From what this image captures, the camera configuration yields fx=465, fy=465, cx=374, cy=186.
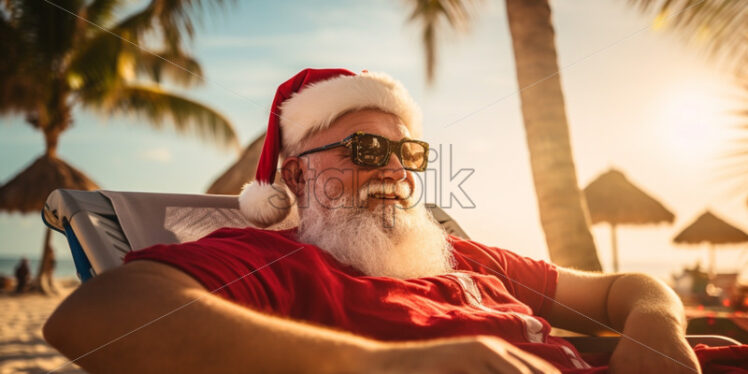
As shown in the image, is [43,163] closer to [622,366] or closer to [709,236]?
[622,366]

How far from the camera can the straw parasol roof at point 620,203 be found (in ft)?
39.9

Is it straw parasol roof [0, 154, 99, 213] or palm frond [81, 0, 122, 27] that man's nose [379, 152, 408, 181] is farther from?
palm frond [81, 0, 122, 27]

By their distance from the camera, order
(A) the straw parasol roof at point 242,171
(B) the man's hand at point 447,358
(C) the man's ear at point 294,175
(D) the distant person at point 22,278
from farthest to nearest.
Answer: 1. (D) the distant person at point 22,278
2. (A) the straw parasol roof at point 242,171
3. (C) the man's ear at point 294,175
4. (B) the man's hand at point 447,358

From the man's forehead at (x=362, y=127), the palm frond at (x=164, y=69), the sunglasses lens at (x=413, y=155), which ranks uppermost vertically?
the palm frond at (x=164, y=69)

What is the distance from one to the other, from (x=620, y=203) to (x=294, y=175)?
486 inches

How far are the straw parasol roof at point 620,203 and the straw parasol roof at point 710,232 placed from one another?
3.65 m

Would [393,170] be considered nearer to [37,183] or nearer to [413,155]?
[413,155]

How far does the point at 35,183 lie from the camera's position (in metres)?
12.7

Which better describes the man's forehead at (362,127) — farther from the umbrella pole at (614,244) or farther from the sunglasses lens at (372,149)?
the umbrella pole at (614,244)

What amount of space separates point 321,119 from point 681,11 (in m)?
4.57

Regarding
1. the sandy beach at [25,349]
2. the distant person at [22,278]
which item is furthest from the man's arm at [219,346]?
the distant person at [22,278]

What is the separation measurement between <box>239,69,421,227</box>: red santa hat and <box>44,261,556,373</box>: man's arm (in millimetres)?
1274

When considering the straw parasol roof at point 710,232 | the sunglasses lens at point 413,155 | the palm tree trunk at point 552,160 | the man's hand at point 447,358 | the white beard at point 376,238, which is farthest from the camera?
the straw parasol roof at point 710,232

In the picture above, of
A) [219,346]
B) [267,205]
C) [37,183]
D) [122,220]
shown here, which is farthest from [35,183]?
[219,346]
